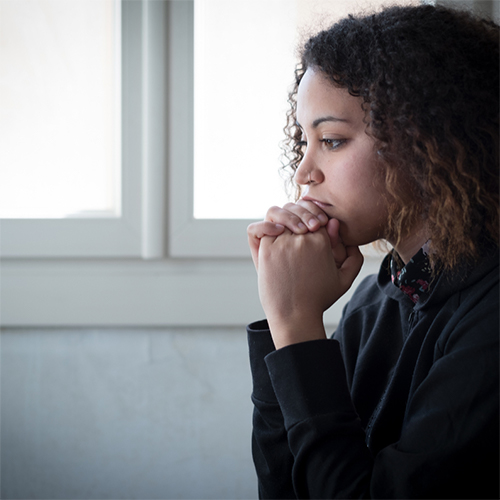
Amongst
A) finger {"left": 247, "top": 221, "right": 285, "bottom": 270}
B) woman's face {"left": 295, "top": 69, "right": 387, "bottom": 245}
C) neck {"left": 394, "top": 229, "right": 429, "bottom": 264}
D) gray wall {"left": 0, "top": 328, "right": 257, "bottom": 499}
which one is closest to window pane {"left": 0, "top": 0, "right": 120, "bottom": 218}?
gray wall {"left": 0, "top": 328, "right": 257, "bottom": 499}

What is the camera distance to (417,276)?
2.22 feet

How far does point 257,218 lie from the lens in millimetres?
1161

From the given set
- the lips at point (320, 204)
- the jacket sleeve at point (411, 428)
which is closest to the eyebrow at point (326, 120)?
the lips at point (320, 204)

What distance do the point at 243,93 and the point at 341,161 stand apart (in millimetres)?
601

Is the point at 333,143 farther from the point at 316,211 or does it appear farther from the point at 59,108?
the point at 59,108

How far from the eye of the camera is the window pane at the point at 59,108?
1138 mm

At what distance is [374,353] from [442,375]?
244mm

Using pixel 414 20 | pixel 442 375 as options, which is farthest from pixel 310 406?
pixel 414 20

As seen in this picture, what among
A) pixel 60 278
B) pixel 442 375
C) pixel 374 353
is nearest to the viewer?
pixel 442 375

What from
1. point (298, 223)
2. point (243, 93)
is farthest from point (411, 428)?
point (243, 93)

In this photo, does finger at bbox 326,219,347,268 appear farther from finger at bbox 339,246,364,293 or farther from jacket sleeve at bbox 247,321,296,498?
jacket sleeve at bbox 247,321,296,498

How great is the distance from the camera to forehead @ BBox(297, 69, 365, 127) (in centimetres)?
66

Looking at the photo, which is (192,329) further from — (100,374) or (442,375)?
(442,375)

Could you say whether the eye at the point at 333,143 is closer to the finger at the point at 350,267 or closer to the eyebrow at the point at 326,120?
the eyebrow at the point at 326,120
